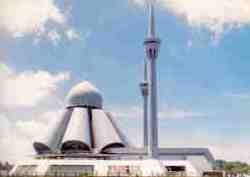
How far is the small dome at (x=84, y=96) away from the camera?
6888 centimetres

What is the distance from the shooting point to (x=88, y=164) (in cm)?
4875

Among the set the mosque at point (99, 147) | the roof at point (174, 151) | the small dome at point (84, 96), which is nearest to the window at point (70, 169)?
the mosque at point (99, 147)

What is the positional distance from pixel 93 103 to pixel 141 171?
24846 millimetres

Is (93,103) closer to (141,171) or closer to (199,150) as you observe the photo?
(199,150)

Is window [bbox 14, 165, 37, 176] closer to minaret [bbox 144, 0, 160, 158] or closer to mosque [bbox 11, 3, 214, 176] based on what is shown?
mosque [bbox 11, 3, 214, 176]

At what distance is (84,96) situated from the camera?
6881cm

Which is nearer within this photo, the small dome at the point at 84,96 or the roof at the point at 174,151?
the roof at the point at 174,151

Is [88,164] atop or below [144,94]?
below

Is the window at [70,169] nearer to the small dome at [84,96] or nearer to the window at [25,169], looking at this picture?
the window at [25,169]

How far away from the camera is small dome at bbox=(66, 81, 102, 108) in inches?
2712

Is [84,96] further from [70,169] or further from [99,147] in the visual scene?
[70,169]

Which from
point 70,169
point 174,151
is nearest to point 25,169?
point 70,169

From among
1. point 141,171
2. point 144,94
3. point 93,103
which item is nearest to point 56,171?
point 141,171

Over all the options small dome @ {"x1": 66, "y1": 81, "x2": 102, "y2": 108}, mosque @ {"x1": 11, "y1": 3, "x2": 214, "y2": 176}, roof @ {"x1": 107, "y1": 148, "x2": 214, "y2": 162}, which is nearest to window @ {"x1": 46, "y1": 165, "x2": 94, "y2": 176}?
mosque @ {"x1": 11, "y1": 3, "x2": 214, "y2": 176}
